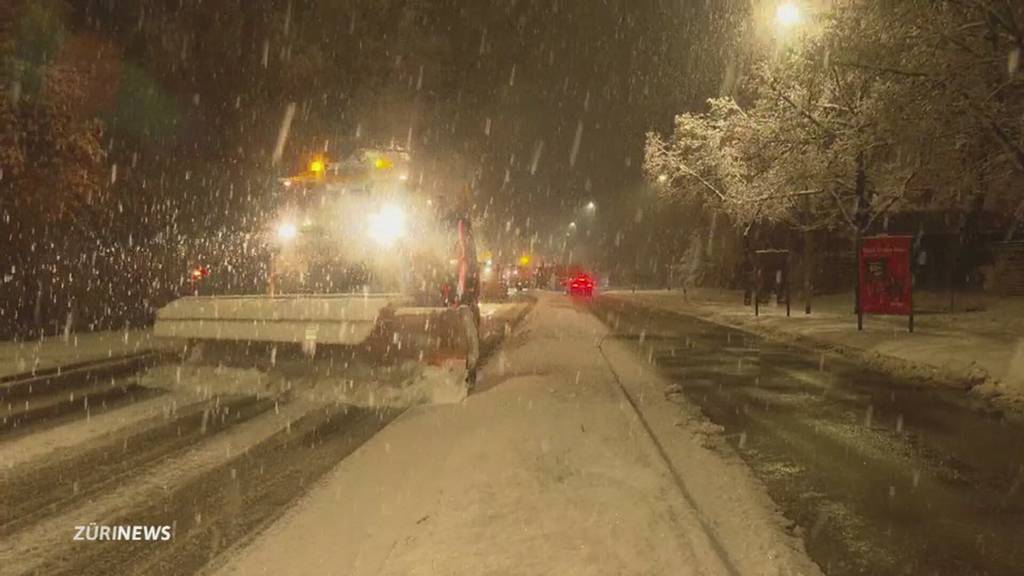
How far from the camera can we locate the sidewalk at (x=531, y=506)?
434cm

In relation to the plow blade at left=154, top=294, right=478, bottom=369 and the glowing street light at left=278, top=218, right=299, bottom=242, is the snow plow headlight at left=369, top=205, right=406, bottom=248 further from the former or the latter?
the plow blade at left=154, top=294, right=478, bottom=369

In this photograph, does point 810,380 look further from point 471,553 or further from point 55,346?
point 55,346

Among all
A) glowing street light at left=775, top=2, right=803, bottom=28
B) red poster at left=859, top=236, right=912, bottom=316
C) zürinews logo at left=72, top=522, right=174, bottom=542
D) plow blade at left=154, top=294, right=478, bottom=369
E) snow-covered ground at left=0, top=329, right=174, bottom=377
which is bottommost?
snow-covered ground at left=0, top=329, right=174, bottom=377

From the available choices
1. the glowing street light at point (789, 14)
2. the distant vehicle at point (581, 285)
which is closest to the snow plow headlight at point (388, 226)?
the glowing street light at point (789, 14)

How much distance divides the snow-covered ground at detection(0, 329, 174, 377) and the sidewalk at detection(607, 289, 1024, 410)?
37.5 ft

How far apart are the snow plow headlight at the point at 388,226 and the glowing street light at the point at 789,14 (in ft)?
29.0

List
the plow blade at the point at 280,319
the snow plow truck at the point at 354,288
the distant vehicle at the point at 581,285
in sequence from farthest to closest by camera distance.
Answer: the distant vehicle at the point at 581,285 < the snow plow truck at the point at 354,288 < the plow blade at the point at 280,319

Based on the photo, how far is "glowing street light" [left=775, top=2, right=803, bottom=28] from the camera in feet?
49.4

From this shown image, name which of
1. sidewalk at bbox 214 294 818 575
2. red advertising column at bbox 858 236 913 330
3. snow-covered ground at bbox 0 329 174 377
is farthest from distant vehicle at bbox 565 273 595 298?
sidewalk at bbox 214 294 818 575

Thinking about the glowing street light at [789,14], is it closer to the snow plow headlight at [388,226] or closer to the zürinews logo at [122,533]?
the snow plow headlight at [388,226]

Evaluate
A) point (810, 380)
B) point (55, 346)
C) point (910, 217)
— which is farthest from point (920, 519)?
point (910, 217)

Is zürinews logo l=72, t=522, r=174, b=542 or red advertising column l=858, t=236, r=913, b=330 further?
red advertising column l=858, t=236, r=913, b=330

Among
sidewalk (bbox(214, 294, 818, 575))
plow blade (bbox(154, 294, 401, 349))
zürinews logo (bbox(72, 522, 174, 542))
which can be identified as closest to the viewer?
sidewalk (bbox(214, 294, 818, 575))

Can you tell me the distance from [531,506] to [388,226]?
674 cm
